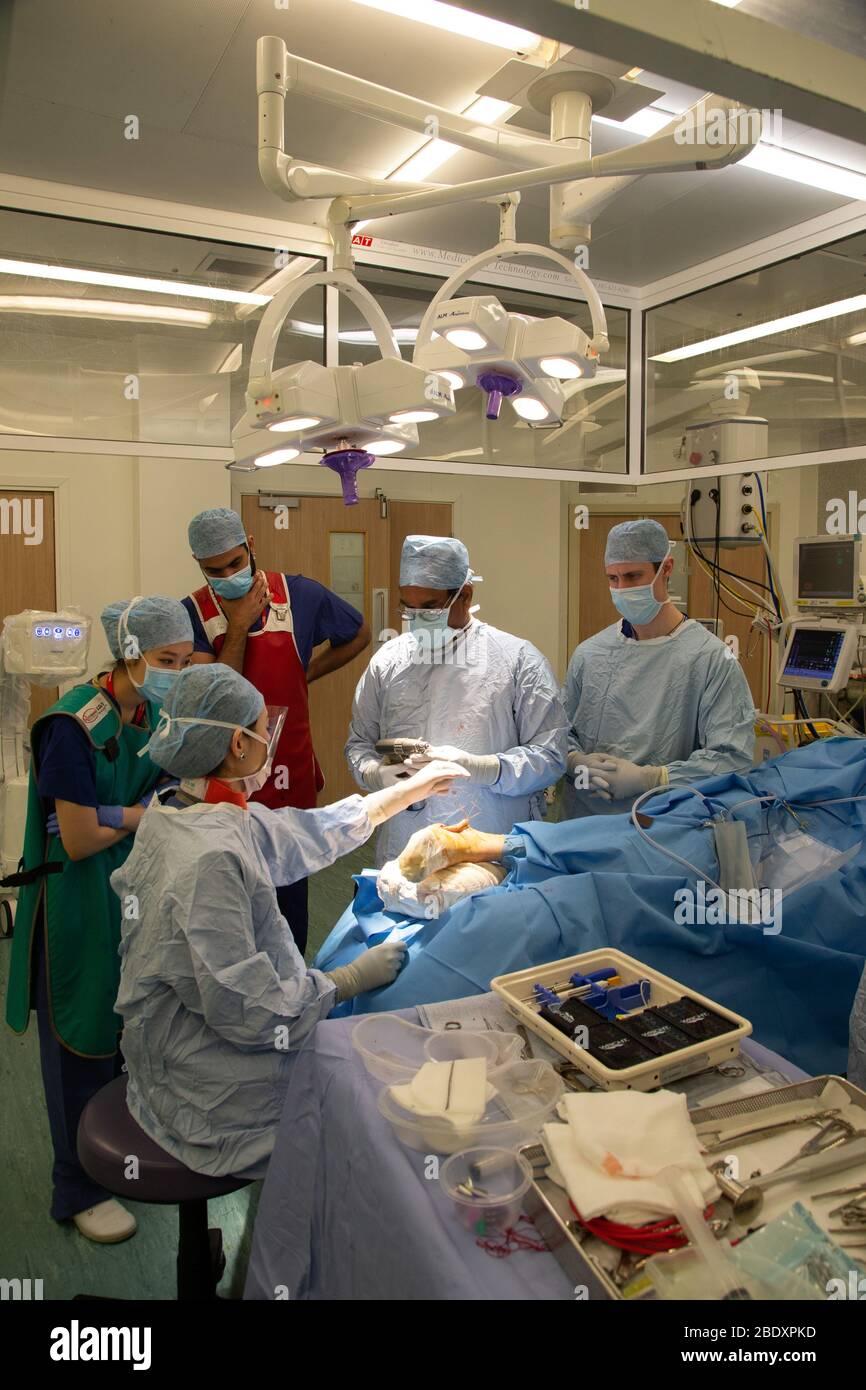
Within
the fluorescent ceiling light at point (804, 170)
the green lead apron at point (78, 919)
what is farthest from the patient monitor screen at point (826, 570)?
the green lead apron at point (78, 919)

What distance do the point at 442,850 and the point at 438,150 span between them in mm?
2304

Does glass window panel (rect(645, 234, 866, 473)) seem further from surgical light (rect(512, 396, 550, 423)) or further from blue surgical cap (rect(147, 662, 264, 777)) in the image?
blue surgical cap (rect(147, 662, 264, 777))

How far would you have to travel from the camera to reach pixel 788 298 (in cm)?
375

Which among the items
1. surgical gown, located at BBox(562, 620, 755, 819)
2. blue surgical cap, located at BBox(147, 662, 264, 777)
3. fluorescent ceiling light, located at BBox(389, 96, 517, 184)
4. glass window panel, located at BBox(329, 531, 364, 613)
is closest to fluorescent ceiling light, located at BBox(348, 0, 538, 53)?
fluorescent ceiling light, located at BBox(389, 96, 517, 184)

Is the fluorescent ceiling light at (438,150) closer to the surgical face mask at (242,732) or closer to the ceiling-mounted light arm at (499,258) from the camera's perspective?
the ceiling-mounted light arm at (499,258)

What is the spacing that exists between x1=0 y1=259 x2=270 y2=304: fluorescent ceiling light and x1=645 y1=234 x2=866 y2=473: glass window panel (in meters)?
1.83

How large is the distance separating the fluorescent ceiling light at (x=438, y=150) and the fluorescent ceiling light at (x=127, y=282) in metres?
0.83

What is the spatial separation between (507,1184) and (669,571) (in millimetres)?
2005

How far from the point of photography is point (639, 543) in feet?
8.91

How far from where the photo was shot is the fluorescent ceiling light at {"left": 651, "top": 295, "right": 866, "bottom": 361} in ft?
11.6
